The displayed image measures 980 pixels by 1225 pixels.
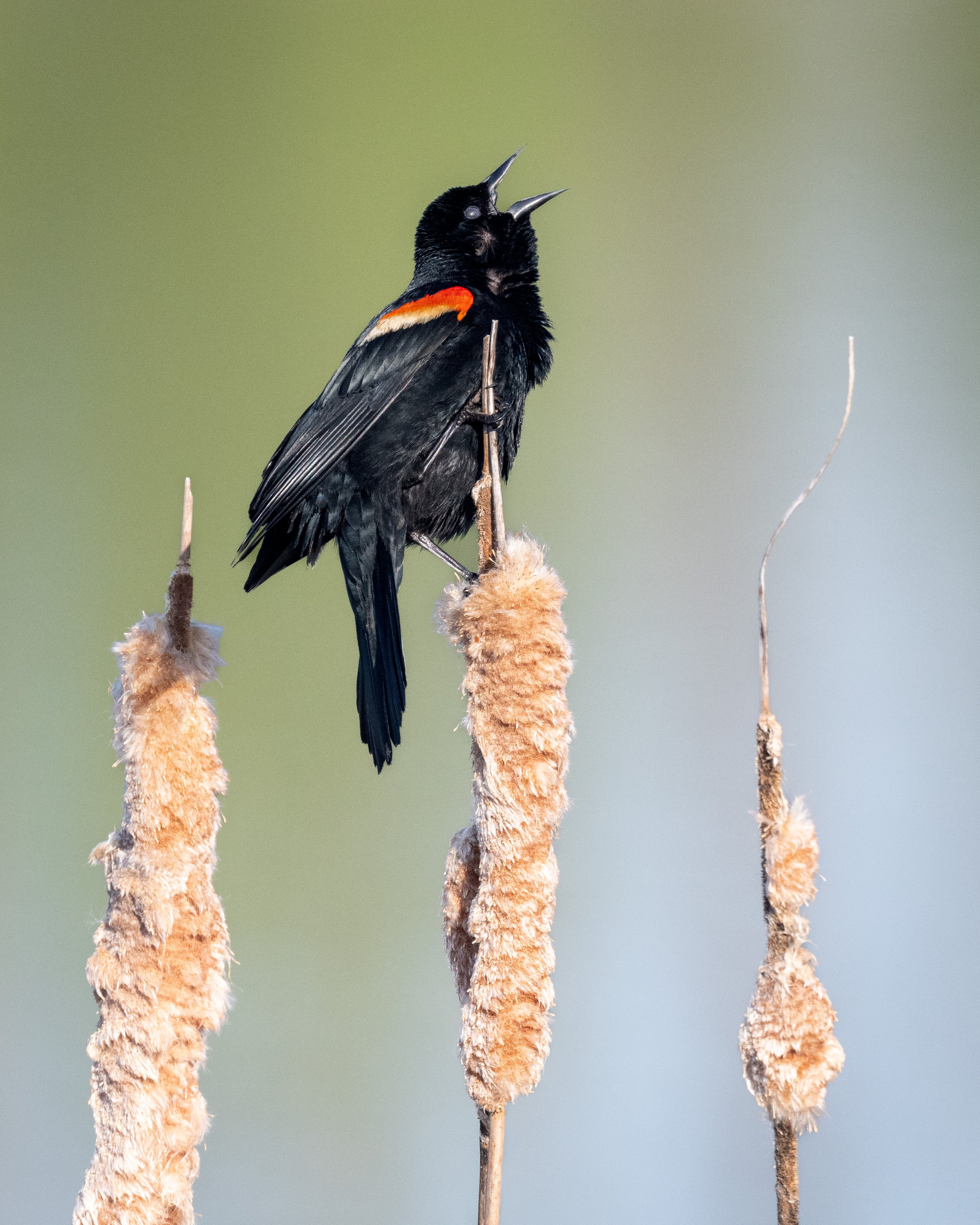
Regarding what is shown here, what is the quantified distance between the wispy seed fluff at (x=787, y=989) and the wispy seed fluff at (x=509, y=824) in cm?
17

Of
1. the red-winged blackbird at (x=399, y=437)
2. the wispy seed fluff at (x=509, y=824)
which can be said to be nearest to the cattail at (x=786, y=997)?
the wispy seed fluff at (x=509, y=824)

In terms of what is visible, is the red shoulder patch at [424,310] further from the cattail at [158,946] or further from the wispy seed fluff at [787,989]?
the wispy seed fluff at [787,989]

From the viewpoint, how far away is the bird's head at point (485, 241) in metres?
→ 1.51

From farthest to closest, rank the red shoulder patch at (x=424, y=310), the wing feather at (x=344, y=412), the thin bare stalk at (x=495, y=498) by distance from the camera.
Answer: the red shoulder patch at (x=424, y=310) < the wing feather at (x=344, y=412) < the thin bare stalk at (x=495, y=498)

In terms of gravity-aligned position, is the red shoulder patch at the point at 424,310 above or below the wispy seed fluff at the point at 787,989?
above

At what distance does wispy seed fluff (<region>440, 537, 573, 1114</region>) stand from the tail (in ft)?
0.69

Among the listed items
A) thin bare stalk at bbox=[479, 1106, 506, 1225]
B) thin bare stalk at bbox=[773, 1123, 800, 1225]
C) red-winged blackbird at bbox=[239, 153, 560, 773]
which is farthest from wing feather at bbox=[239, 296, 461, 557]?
thin bare stalk at bbox=[773, 1123, 800, 1225]

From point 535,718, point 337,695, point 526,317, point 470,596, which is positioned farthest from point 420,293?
point 337,695

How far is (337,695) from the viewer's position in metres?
2.13

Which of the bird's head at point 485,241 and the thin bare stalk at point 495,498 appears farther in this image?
the bird's head at point 485,241

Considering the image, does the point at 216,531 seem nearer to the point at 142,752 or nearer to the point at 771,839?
the point at 142,752

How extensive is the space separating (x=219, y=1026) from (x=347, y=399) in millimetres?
730

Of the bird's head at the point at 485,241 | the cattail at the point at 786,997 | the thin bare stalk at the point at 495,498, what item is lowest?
the cattail at the point at 786,997

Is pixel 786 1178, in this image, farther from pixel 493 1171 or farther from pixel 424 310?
pixel 424 310
